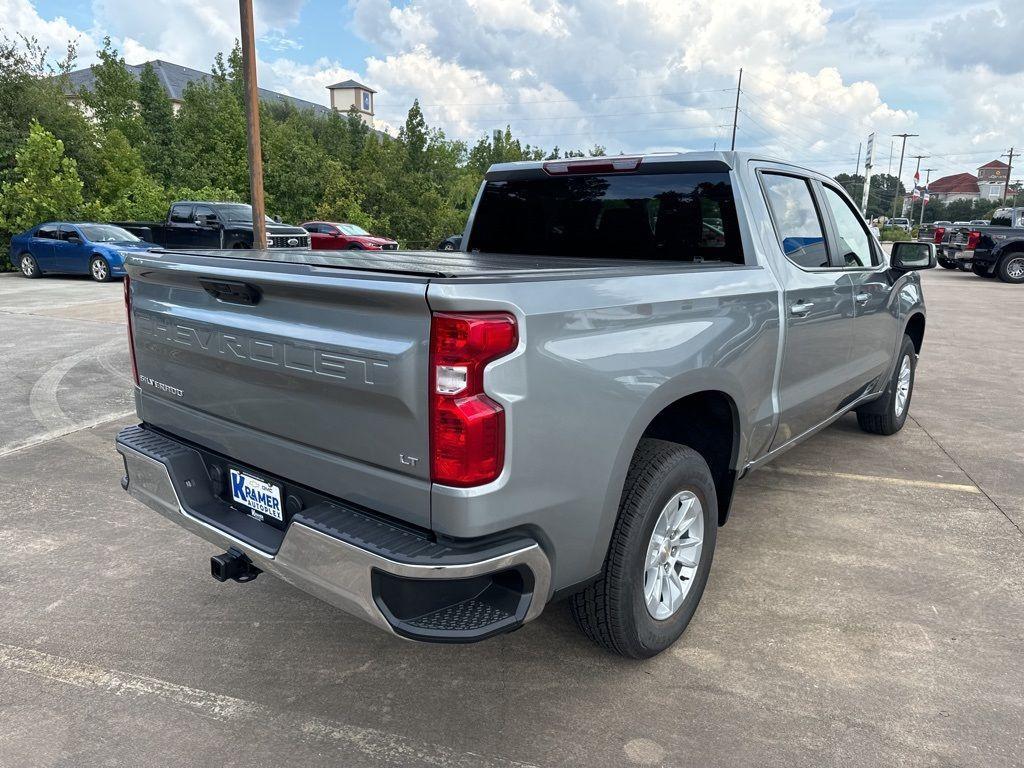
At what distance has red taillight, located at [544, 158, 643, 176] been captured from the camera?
384 centimetres

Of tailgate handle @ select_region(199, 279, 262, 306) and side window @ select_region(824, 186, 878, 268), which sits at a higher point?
side window @ select_region(824, 186, 878, 268)

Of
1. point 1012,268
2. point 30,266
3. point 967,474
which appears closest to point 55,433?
point 967,474

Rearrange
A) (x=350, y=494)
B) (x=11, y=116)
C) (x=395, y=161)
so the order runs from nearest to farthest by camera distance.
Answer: (x=350, y=494), (x=11, y=116), (x=395, y=161)

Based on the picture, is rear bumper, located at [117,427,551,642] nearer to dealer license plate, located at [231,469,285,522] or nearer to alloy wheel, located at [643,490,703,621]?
dealer license plate, located at [231,469,285,522]

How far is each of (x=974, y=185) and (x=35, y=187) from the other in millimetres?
175060

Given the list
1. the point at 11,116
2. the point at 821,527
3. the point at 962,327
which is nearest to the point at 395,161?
the point at 11,116

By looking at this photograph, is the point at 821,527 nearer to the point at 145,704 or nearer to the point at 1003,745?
the point at 1003,745

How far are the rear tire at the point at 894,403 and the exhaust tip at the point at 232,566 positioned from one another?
4.77 metres

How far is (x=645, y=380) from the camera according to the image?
2516 mm

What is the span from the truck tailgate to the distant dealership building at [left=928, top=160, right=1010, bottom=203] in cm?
16356

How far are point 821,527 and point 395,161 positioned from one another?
123 ft

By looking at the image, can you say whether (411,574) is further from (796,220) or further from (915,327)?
(915,327)

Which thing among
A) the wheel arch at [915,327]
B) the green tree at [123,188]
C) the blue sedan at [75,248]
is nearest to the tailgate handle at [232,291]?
the wheel arch at [915,327]

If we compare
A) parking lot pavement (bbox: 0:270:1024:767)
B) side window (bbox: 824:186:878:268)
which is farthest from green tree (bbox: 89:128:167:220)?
side window (bbox: 824:186:878:268)
